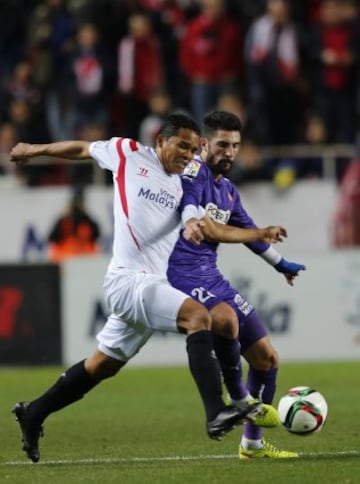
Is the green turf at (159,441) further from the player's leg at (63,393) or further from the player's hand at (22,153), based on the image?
the player's hand at (22,153)

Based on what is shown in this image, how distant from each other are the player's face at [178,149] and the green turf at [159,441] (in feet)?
5.89

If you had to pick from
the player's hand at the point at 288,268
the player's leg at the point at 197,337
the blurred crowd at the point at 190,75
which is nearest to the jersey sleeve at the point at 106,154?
the player's leg at the point at 197,337

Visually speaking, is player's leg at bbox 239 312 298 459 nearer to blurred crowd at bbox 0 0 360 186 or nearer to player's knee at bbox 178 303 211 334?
player's knee at bbox 178 303 211 334

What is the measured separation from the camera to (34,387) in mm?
13383

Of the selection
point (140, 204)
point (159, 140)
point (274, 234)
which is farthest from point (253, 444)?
point (159, 140)

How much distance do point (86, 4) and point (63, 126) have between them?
5.66ft

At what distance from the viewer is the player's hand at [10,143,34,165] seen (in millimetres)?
8055

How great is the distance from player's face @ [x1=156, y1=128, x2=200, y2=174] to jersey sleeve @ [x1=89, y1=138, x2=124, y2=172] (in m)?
0.26

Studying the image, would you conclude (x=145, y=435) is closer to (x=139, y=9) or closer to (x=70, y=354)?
(x=70, y=354)

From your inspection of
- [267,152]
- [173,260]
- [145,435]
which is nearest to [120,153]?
[173,260]

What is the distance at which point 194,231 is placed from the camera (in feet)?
24.6

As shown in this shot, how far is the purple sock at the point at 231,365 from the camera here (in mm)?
8273

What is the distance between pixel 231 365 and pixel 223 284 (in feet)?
1.68

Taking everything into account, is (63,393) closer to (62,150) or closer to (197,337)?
(197,337)
